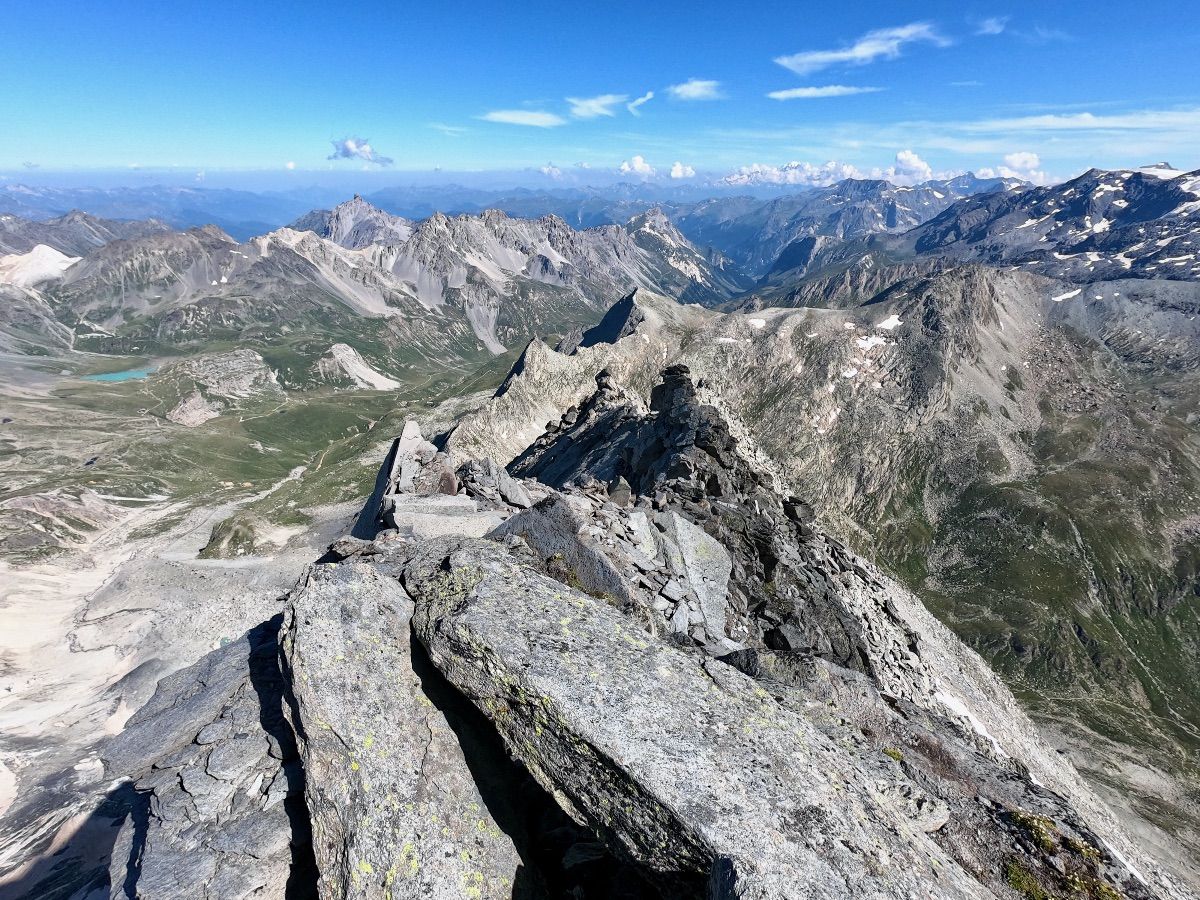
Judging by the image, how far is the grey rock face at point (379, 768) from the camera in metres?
12.6

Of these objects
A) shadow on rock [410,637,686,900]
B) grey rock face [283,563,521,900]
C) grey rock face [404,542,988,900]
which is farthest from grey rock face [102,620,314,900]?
grey rock face [404,542,988,900]

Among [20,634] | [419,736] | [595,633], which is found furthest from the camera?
[20,634]

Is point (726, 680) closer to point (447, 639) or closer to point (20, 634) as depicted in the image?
point (447, 639)

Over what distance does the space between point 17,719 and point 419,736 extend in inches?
4126

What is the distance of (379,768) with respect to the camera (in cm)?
1370

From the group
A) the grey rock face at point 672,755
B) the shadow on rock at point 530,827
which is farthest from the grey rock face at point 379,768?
the grey rock face at point 672,755

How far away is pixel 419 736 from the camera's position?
1463cm

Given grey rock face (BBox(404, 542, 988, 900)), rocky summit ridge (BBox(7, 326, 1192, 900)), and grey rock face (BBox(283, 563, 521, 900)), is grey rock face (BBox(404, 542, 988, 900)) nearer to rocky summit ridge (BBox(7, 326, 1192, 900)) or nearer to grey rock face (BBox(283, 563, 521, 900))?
rocky summit ridge (BBox(7, 326, 1192, 900))

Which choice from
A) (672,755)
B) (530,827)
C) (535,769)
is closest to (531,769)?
(535,769)

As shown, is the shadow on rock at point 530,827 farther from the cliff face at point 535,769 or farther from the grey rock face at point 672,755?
the grey rock face at point 672,755

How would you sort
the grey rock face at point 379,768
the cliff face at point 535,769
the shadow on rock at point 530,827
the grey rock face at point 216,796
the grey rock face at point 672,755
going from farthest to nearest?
1. the grey rock face at point 216,796
2. the shadow on rock at point 530,827
3. the grey rock face at point 379,768
4. the cliff face at point 535,769
5. the grey rock face at point 672,755

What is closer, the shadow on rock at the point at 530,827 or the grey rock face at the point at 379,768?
the grey rock face at the point at 379,768

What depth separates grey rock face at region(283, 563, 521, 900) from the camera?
498 inches

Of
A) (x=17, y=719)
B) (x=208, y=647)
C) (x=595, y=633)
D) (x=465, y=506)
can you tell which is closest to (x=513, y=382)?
(x=208, y=647)
